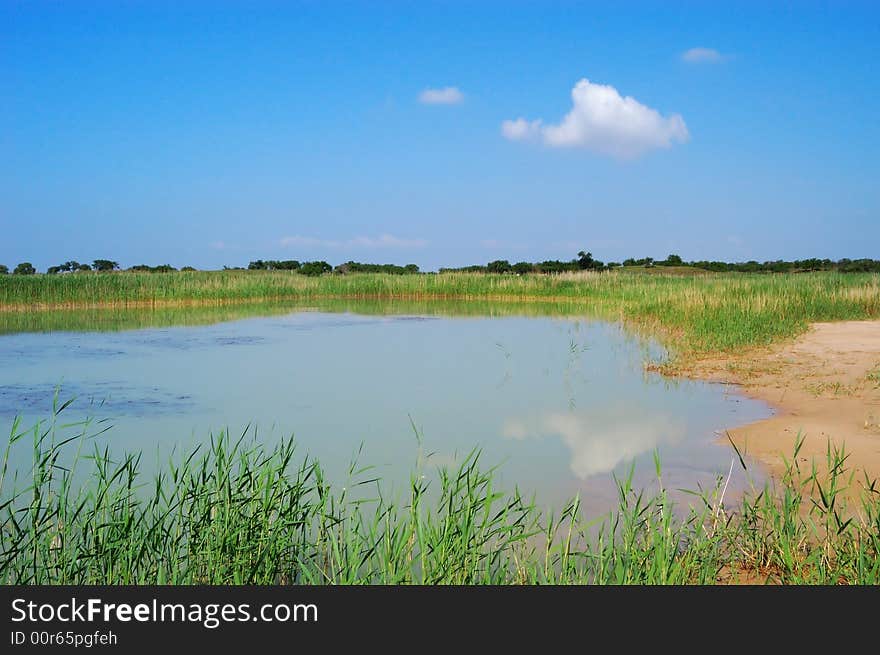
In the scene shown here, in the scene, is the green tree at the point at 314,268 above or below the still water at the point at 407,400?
above

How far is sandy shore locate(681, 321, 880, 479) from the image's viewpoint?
21.4 ft

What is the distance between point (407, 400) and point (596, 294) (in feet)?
75.4

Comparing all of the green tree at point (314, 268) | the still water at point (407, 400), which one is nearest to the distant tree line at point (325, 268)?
the green tree at point (314, 268)

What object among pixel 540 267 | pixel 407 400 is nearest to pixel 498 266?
pixel 540 267

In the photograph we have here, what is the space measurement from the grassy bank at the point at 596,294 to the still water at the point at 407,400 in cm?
159

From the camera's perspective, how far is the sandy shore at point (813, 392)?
21.4ft

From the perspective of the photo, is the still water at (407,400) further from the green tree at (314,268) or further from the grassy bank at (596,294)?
the green tree at (314,268)

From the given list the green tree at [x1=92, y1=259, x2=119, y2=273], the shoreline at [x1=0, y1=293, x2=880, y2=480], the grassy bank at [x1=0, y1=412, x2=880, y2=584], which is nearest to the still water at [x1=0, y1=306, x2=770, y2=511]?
the shoreline at [x1=0, y1=293, x2=880, y2=480]

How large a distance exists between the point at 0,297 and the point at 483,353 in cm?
1825

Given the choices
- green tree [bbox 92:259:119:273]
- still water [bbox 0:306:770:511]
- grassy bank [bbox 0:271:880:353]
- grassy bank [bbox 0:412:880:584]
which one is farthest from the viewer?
green tree [bbox 92:259:119:273]

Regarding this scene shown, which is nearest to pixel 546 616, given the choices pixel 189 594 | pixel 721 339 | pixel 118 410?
pixel 189 594

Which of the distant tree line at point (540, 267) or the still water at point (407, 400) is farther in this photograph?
the distant tree line at point (540, 267)

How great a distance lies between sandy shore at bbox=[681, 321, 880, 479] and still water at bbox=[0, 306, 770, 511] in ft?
1.16

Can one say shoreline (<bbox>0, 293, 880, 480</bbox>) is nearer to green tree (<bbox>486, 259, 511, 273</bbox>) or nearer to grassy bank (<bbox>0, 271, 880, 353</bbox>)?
grassy bank (<bbox>0, 271, 880, 353</bbox>)
